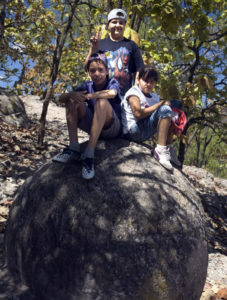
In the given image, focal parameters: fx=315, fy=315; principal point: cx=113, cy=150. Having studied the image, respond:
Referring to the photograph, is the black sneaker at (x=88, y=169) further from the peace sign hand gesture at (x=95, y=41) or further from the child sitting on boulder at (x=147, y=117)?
the peace sign hand gesture at (x=95, y=41)

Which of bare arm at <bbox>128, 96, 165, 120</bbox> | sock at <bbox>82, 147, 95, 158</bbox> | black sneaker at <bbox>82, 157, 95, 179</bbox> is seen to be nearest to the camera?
black sneaker at <bbox>82, 157, 95, 179</bbox>

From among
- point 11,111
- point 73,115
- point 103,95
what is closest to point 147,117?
point 103,95

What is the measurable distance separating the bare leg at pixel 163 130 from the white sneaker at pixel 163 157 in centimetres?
9

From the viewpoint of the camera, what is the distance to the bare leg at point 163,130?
3.71 metres

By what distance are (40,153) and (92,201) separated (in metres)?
6.17

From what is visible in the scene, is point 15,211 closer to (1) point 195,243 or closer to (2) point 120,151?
(2) point 120,151

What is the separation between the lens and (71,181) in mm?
3193

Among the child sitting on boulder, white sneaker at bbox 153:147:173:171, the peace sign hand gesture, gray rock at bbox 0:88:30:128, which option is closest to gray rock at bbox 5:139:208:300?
white sneaker at bbox 153:147:173:171

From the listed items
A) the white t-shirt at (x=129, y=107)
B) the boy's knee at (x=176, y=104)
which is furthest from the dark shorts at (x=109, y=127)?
the boy's knee at (x=176, y=104)

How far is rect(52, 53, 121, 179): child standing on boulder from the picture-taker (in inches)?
134

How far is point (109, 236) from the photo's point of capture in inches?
112

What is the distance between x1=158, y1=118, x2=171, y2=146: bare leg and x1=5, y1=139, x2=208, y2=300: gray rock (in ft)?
1.28

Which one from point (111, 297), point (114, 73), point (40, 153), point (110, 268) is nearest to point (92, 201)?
point (110, 268)

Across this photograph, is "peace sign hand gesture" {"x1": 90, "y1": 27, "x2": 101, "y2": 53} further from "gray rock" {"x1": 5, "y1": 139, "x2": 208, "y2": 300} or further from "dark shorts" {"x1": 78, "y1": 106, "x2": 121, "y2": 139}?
"gray rock" {"x1": 5, "y1": 139, "x2": 208, "y2": 300}
